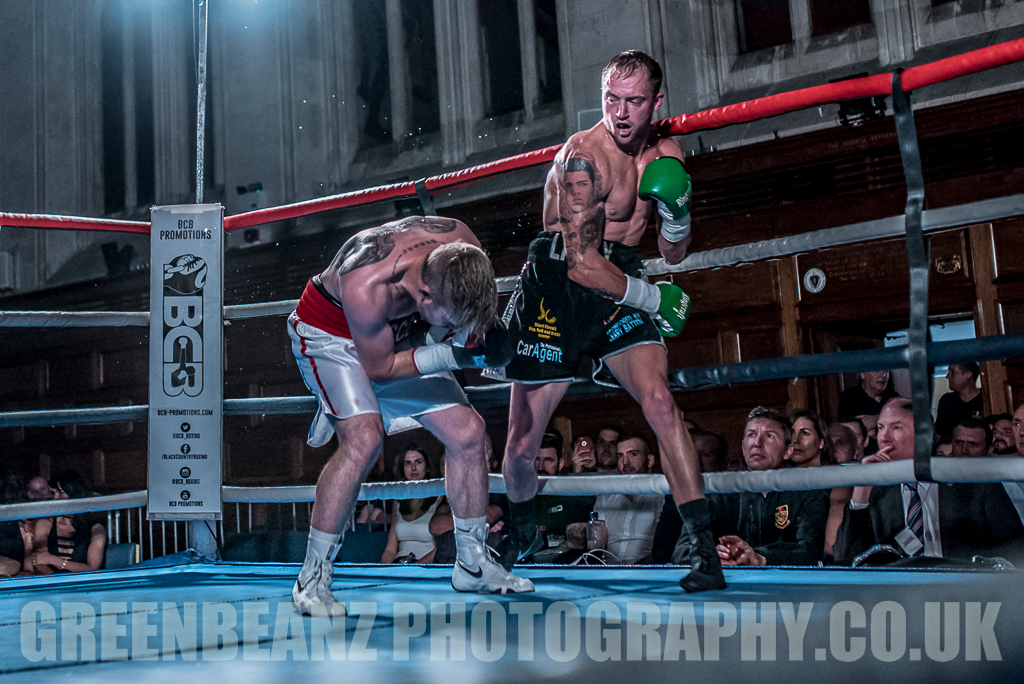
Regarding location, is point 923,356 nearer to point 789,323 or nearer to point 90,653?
point 90,653

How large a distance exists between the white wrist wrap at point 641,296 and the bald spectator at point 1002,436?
5.90 feet

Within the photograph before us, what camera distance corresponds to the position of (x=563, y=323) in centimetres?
199

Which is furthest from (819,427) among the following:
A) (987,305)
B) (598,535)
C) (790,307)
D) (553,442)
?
(790,307)

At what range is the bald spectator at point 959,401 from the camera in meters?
3.88

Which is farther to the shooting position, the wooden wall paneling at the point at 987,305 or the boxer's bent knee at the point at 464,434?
the wooden wall paneling at the point at 987,305

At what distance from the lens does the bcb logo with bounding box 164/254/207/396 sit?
2.51 meters

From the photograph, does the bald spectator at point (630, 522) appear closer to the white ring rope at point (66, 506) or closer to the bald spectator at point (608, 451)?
the bald spectator at point (608, 451)

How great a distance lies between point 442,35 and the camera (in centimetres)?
658

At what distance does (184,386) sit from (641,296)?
52.4 inches

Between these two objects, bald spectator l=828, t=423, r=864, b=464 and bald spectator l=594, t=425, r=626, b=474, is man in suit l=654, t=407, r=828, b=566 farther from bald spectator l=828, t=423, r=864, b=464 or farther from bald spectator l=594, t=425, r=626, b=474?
bald spectator l=594, t=425, r=626, b=474

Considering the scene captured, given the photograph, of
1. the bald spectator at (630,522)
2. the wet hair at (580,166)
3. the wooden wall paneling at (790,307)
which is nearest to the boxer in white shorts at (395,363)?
the wet hair at (580,166)

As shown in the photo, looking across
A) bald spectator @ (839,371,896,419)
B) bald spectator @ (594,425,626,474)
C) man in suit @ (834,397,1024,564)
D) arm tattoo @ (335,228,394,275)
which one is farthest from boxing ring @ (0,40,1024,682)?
bald spectator @ (839,371,896,419)

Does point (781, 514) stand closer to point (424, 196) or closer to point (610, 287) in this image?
point (610, 287)

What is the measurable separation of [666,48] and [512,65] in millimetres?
1416
